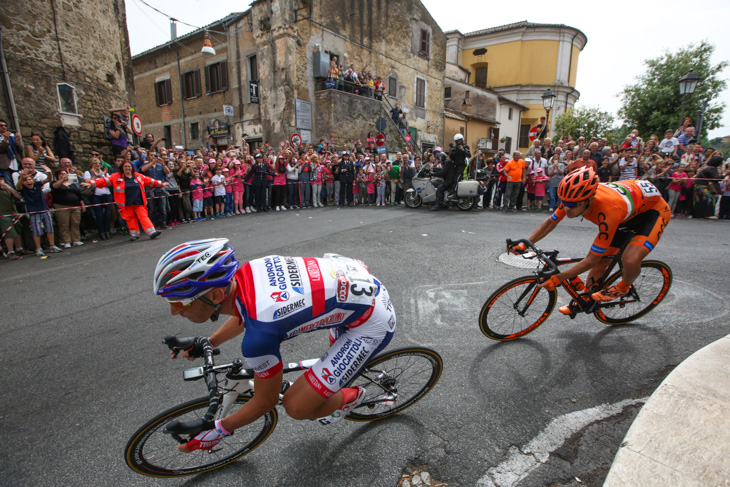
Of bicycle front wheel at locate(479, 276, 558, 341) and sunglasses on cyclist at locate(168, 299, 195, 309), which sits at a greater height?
sunglasses on cyclist at locate(168, 299, 195, 309)

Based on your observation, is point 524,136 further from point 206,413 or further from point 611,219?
point 206,413

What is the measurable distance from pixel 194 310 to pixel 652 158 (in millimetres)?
14332

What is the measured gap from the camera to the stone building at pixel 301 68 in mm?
19203

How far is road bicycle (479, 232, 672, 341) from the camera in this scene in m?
3.60

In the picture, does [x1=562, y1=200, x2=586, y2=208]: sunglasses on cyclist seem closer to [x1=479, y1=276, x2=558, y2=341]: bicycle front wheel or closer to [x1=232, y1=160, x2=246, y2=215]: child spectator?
[x1=479, y1=276, x2=558, y2=341]: bicycle front wheel

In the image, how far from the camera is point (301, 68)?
1950cm

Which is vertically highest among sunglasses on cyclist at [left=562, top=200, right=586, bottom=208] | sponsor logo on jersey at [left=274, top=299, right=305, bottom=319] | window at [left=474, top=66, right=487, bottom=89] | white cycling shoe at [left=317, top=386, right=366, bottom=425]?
window at [left=474, top=66, right=487, bottom=89]

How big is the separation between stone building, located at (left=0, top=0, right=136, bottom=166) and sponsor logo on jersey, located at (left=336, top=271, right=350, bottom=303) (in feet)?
46.7

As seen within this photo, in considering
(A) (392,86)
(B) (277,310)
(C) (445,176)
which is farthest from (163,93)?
(B) (277,310)

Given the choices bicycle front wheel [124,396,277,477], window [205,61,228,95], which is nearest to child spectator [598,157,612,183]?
bicycle front wheel [124,396,277,477]

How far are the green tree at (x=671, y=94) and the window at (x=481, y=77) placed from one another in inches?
673

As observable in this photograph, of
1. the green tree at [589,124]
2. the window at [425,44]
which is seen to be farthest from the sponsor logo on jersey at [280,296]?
the green tree at [589,124]

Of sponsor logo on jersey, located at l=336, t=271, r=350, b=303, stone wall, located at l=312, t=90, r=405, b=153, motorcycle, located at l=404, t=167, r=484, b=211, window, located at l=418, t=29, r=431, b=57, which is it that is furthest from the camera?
window, located at l=418, t=29, r=431, b=57

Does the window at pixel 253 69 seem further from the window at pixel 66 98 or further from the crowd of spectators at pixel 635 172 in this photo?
the crowd of spectators at pixel 635 172
